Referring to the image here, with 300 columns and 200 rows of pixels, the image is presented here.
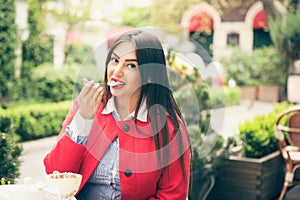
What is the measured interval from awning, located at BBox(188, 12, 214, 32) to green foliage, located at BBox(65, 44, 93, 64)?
18.1 ft

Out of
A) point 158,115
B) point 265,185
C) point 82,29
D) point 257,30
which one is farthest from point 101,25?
point 158,115

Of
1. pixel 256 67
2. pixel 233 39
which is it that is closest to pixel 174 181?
pixel 256 67

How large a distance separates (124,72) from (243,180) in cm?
286

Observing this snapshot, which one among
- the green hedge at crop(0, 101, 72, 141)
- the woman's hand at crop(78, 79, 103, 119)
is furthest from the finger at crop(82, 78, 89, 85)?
the green hedge at crop(0, 101, 72, 141)

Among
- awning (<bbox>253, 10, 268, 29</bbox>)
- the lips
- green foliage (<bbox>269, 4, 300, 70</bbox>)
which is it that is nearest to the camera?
the lips

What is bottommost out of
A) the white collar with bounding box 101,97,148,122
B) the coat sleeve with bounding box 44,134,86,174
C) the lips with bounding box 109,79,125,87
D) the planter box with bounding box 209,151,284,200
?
the planter box with bounding box 209,151,284,200

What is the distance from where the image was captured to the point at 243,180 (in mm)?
4516

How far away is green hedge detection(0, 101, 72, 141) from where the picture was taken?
9.36 metres

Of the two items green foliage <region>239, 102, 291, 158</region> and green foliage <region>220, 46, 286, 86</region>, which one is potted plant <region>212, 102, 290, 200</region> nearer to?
green foliage <region>239, 102, 291, 158</region>

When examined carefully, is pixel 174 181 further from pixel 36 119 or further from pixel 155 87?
pixel 36 119

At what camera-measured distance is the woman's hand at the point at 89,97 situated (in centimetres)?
180

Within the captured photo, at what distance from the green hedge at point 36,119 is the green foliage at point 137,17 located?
16590 millimetres

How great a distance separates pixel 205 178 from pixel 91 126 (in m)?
2.44

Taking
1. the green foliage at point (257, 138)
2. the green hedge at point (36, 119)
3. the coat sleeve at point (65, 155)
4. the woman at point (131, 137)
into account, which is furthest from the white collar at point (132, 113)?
the green hedge at point (36, 119)
